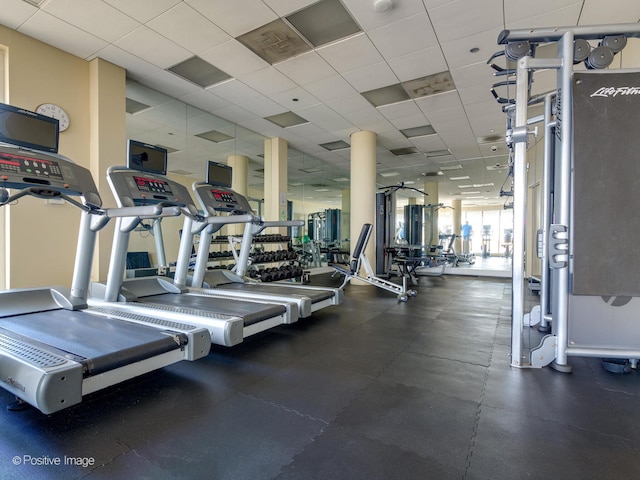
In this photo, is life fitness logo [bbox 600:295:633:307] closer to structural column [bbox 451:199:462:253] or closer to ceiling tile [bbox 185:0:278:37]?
ceiling tile [bbox 185:0:278:37]

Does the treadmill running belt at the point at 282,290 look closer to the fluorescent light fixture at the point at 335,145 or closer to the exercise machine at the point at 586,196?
the exercise machine at the point at 586,196

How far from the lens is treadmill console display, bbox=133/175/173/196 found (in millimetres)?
2965

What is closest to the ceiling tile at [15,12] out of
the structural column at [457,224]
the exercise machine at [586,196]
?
the exercise machine at [586,196]

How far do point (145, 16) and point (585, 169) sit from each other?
4.29m

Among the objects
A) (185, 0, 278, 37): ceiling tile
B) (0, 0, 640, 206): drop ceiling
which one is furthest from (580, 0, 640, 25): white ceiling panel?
(185, 0, 278, 37): ceiling tile

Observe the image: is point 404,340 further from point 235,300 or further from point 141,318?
point 141,318

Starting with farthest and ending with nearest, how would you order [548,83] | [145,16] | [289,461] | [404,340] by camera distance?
[548,83] < [145,16] < [404,340] < [289,461]

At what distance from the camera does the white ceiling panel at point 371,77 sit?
4383mm

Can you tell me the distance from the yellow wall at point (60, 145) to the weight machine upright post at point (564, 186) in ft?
16.1

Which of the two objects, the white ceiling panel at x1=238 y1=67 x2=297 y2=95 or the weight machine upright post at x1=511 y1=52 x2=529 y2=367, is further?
the white ceiling panel at x1=238 y1=67 x2=297 y2=95

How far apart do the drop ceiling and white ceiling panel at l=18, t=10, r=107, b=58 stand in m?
0.01

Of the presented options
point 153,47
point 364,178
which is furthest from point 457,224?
point 153,47

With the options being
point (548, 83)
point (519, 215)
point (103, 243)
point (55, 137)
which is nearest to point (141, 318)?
point (55, 137)

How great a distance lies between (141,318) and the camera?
2533 millimetres
